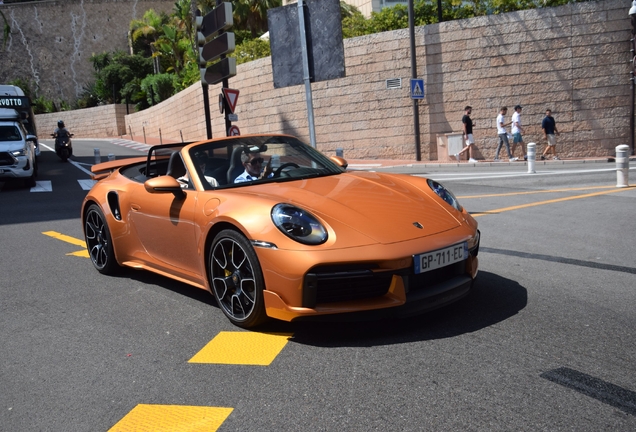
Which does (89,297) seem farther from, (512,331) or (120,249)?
(512,331)

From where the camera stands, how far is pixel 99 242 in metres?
5.87

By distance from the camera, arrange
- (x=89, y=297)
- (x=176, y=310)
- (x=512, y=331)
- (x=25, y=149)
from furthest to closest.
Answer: (x=25, y=149) < (x=89, y=297) < (x=176, y=310) < (x=512, y=331)

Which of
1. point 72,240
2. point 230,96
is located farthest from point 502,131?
point 72,240

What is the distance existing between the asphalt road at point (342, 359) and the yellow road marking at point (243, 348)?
4 centimetres

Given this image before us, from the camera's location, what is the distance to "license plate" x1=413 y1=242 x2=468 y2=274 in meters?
3.63

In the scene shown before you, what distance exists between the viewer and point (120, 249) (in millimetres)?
5496

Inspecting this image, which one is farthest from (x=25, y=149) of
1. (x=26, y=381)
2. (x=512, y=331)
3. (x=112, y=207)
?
(x=512, y=331)

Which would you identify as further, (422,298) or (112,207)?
(112,207)

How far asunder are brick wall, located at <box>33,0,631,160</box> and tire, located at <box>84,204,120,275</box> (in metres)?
16.7

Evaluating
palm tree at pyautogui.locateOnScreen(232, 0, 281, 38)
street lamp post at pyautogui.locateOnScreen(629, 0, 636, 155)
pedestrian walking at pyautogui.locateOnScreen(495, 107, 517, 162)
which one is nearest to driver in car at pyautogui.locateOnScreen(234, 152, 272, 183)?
pedestrian walking at pyautogui.locateOnScreen(495, 107, 517, 162)

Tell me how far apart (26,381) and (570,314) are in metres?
3.09

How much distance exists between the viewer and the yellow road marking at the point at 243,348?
3492 millimetres

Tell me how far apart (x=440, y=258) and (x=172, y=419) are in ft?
5.71

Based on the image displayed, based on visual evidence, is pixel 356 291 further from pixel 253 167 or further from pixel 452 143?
pixel 452 143
